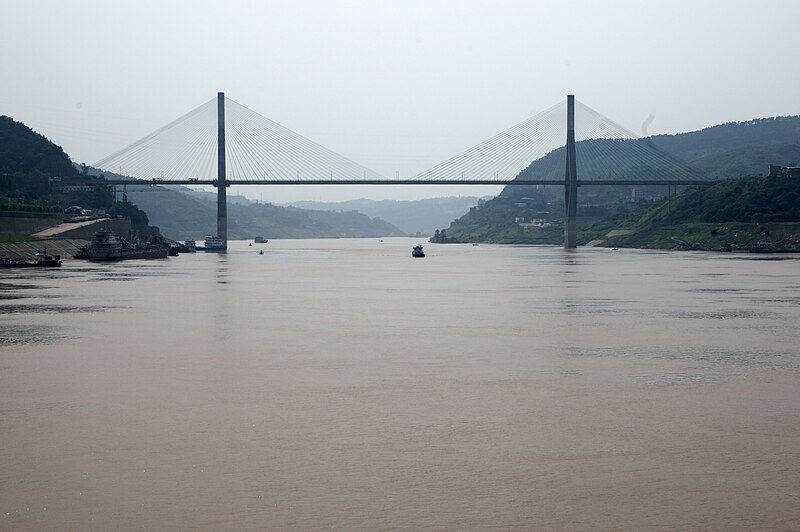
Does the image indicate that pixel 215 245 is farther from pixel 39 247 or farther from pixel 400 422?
pixel 400 422

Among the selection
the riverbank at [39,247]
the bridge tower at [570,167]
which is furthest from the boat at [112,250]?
the bridge tower at [570,167]

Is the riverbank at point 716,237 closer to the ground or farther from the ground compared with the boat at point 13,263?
farther from the ground

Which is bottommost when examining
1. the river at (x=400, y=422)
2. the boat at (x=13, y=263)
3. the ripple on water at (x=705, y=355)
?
the river at (x=400, y=422)

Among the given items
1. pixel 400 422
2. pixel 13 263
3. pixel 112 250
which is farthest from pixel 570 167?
pixel 400 422

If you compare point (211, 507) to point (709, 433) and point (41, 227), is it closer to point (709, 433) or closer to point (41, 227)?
point (709, 433)

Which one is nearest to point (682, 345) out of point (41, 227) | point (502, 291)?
point (502, 291)

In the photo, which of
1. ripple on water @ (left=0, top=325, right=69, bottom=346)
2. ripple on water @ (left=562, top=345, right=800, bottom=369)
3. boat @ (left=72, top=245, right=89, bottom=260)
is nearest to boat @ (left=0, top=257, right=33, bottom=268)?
boat @ (left=72, top=245, right=89, bottom=260)

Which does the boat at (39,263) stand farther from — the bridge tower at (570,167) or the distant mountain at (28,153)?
the bridge tower at (570,167)
